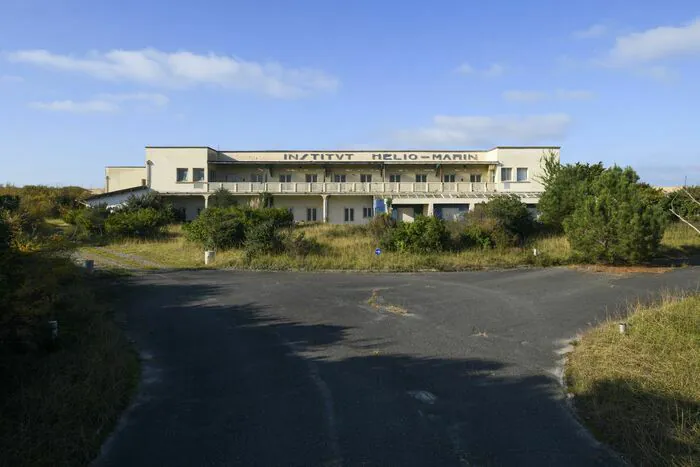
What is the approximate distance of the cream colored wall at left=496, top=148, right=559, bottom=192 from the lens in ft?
133

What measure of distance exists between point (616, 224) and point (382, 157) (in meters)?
23.8

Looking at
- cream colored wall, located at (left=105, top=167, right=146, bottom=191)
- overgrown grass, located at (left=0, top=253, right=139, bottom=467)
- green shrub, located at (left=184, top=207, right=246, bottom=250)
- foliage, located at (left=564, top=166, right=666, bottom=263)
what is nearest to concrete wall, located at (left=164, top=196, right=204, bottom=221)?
cream colored wall, located at (left=105, top=167, right=146, bottom=191)

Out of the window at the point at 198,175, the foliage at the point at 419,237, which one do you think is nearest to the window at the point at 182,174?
the window at the point at 198,175

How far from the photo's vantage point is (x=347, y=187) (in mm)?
39906


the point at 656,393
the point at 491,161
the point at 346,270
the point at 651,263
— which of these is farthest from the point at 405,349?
the point at 491,161

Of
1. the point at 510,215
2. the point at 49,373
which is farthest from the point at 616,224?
the point at 49,373

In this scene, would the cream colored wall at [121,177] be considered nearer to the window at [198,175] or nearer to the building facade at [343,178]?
the building facade at [343,178]

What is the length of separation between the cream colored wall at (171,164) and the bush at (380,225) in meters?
18.5

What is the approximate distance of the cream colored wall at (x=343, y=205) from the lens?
41188 mm

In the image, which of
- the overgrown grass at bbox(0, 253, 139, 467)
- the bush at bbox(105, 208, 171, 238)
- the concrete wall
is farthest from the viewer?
the concrete wall

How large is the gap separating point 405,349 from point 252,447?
14.0 ft

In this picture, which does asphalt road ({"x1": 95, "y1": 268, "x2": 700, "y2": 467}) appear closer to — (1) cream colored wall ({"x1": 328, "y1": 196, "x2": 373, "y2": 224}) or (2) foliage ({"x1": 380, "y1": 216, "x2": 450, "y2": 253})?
(2) foliage ({"x1": 380, "y1": 216, "x2": 450, "y2": 253})

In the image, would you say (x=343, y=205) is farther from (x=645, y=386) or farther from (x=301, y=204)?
(x=645, y=386)

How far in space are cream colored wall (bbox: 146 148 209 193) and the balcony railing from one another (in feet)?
6.80
